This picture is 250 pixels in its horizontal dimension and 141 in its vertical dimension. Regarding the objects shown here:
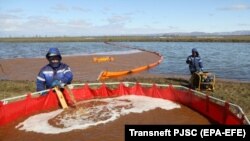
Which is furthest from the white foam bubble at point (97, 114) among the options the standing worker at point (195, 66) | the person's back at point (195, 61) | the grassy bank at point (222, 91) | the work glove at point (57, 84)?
the person's back at point (195, 61)

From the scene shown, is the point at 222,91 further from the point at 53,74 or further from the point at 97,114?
the point at 53,74

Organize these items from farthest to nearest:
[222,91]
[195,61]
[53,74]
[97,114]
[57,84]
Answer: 1. [195,61]
2. [222,91]
3. [57,84]
4. [53,74]
5. [97,114]

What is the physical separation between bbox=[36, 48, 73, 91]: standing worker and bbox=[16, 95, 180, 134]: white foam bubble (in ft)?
2.63

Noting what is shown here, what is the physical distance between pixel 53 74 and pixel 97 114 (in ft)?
5.43

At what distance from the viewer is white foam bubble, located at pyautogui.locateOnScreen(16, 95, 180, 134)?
320 inches

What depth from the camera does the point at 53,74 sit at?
934cm

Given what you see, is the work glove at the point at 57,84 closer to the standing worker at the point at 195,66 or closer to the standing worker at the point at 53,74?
the standing worker at the point at 53,74

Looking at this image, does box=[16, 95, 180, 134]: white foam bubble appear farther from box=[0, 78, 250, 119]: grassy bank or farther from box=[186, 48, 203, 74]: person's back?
box=[186, 48, 203, 74]: person's back

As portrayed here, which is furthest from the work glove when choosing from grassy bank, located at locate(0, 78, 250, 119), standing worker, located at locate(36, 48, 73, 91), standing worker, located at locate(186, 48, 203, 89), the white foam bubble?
standing worker, located at locate(186, 48, 203, 89)

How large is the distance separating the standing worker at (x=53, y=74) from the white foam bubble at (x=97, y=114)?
0.80m

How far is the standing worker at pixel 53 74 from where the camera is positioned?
361 inches

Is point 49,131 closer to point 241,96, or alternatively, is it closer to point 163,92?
point 163,92

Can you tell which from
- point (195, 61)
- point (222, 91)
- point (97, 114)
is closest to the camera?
point (97, 114)

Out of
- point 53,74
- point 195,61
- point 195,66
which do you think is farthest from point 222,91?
point 53,74
